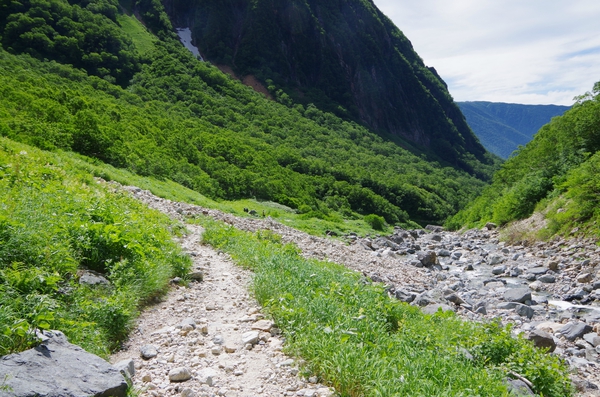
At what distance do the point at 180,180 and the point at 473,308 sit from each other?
27.2 meters

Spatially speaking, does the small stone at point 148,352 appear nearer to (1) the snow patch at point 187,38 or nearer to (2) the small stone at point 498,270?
(2) the small stone at point 498,270

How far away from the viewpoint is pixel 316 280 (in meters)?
8.90

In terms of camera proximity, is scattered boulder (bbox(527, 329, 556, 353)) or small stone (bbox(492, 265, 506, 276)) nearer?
scattered boulder (bbox(527, 329, 556, 353))

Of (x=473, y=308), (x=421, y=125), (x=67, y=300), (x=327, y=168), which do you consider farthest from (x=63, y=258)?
(x=421, y=125)

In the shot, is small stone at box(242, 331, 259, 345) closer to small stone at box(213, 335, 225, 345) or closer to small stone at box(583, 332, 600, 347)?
small stone at box(213, 335, 225, 345)

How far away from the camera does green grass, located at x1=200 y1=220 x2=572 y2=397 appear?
4.81 m

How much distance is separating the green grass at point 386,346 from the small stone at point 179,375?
1.48m

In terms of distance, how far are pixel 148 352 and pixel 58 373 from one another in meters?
1.62

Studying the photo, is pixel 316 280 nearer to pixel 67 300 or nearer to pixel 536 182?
pixel 67 300

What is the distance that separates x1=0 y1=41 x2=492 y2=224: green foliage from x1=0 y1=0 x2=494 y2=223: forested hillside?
0.60ft

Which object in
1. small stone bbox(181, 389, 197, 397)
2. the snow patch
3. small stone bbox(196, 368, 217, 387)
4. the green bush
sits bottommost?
the green bush

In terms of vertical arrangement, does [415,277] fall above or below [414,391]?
below

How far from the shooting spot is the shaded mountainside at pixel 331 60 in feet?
461

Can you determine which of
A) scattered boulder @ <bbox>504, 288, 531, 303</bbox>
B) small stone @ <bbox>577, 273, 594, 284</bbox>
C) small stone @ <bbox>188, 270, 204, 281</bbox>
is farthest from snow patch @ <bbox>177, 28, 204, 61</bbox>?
small stone @ <bbox>188, 270, 204, 281</bbox>
